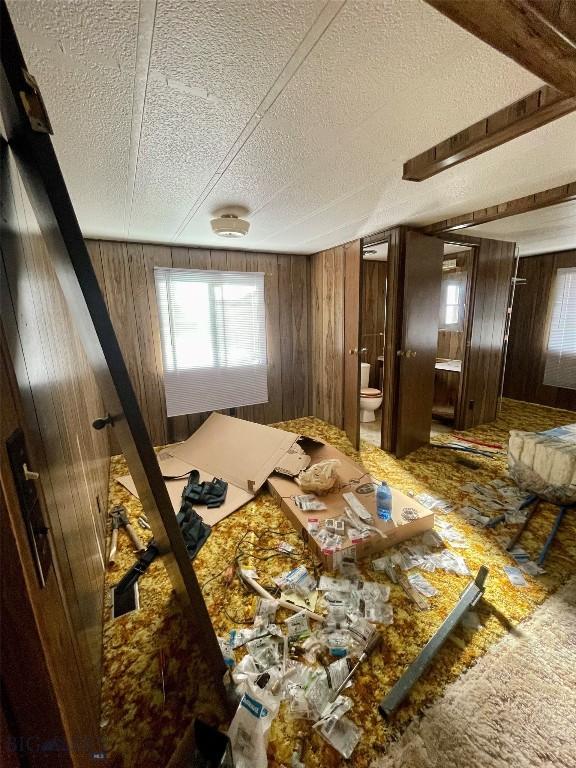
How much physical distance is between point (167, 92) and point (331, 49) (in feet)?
1.75

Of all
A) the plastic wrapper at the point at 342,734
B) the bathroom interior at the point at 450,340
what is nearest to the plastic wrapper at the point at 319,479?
the plastic wrapper at the point at 342,734

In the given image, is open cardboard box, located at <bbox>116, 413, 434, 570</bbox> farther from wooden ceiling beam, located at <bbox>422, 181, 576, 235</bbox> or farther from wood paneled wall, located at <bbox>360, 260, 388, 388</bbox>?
wood paneled wall, located at <bbox>360, 260, 388, 388</bbox>

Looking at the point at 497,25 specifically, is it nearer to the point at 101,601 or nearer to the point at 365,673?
the point at 365,673

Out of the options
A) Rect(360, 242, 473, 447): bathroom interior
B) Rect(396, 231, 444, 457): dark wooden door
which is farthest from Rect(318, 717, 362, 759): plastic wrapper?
Rect(360, 242, 473, 447): bathroom interior

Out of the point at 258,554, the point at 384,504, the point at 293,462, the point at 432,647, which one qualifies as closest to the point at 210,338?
the point at 293,462

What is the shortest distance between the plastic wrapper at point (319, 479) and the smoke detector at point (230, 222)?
181 centimetres

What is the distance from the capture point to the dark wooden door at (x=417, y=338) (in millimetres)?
2816

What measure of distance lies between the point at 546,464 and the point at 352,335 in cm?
185

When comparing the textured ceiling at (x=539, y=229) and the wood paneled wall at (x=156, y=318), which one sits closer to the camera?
the textured ceiling at (x=539, y=229)

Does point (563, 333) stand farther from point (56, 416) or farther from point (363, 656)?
point (56, 416)

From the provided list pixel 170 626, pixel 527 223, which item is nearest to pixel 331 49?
pixel 170 626

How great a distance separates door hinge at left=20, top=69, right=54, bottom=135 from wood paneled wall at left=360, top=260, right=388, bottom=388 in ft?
14.4

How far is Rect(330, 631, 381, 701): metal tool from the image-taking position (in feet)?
3.78

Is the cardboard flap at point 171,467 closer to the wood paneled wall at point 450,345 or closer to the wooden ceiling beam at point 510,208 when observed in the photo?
the wooden ceiling beam at point 510,208
